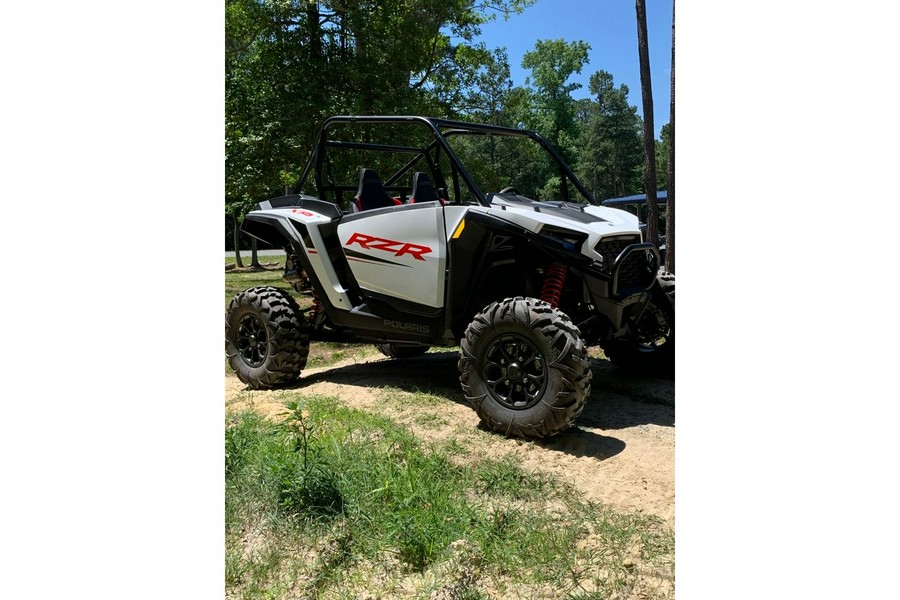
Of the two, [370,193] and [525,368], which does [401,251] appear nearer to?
[370,193]

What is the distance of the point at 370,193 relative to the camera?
163 inches

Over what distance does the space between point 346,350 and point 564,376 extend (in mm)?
2963

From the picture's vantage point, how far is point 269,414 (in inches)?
148

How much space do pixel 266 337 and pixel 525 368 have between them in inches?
78.5

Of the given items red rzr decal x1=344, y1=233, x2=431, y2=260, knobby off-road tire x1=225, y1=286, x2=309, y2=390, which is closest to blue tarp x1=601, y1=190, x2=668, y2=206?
red rzr decal x1=344, y1=233, x2=431, y2=260

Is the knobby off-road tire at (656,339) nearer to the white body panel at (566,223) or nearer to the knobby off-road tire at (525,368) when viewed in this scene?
the white body panel at (566,223)

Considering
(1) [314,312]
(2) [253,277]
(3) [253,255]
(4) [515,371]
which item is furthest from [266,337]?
(4) [515,371]

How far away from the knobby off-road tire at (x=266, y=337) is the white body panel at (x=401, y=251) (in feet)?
2.17

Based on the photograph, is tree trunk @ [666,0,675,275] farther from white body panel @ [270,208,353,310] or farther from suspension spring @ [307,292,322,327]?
suspension spring @ [307,292,322,327]

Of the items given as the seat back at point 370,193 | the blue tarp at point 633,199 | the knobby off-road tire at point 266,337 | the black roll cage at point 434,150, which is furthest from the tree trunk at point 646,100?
the knobby off-road tire at point 266,337

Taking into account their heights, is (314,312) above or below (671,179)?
below

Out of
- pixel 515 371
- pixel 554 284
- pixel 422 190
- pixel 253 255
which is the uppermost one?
pixel 422 190

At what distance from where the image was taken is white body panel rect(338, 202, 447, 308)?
3559mm

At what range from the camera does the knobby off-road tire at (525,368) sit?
9.76 feet
